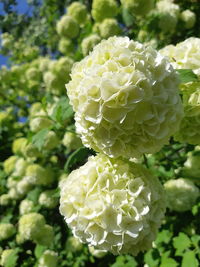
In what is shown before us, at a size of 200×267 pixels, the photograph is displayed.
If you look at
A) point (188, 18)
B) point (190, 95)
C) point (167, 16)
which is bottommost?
point (188, 18)

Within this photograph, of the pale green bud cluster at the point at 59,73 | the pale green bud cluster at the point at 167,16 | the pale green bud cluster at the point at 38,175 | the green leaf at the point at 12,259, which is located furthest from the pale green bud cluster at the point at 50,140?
the pale green bud cluster at the point at 167,16

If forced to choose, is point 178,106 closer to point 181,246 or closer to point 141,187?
point 141,187

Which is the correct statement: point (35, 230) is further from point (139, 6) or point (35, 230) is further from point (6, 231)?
point (139, 6)

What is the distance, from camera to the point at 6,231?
315cm

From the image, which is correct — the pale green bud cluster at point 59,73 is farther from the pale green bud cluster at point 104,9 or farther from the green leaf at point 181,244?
the green leaf at point 181,244

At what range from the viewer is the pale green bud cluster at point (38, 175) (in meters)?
3.15

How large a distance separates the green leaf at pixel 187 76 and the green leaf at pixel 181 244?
1.20 m

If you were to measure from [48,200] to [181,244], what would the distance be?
1284 millimetres

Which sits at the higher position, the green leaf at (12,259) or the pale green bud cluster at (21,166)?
the pale green bud cluster at (21,166)

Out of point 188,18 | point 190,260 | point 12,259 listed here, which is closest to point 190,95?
point 190,260

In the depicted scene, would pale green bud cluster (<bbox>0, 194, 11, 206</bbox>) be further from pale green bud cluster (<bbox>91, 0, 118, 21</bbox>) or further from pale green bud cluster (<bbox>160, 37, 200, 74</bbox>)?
pale green bud cluster (<bbox>160, 37, 200, 74</bbox>)

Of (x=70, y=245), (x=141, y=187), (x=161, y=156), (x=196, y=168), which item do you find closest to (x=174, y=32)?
(x=161, y=156)

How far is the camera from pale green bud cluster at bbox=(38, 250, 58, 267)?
2841mm

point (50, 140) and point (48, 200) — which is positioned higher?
point (50, 140)
